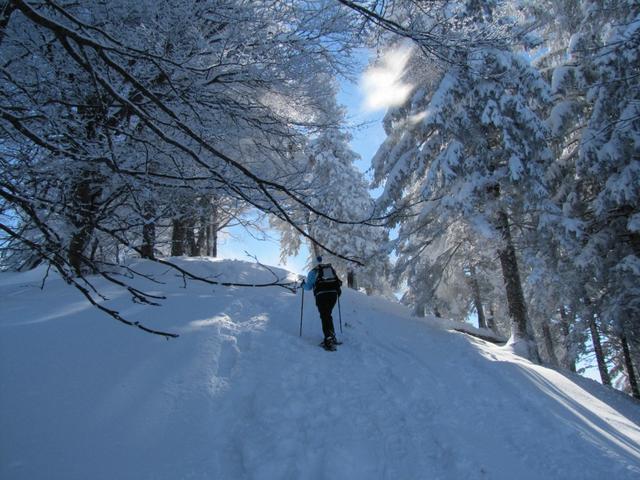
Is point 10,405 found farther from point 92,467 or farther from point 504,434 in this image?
point 504,434

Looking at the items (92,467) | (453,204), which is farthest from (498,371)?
(92,467)

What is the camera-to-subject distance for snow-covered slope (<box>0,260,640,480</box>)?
125 inches

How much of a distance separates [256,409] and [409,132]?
890cm

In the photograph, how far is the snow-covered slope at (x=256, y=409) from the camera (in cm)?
317

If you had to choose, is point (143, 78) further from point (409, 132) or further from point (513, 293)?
point (513, 293)

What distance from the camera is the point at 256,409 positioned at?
4.23 meters

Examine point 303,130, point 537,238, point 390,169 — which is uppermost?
point 390,169

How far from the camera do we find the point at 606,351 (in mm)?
15781

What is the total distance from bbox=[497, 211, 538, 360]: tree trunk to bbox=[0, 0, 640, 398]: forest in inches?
1.6

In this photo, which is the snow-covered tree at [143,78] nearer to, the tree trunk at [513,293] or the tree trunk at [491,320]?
the tree trunk at [513,293]

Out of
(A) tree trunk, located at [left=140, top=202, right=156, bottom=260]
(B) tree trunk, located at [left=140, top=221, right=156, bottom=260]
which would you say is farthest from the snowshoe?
(B) tree trunk, located at [left=140, top=221, right=156, bottom=260]

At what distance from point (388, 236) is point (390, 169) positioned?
7.64ft

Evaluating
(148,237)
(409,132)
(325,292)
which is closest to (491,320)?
(409,132)

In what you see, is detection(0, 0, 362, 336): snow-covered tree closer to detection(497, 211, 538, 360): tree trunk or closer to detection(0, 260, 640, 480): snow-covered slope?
detection(0, 260, 640, 480): snow-covered slope
